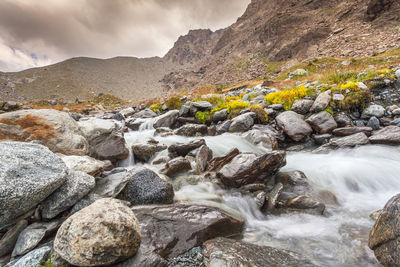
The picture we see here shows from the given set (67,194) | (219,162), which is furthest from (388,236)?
(67,194)

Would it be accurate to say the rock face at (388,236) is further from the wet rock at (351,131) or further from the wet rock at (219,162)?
the wet rock at (351,131)

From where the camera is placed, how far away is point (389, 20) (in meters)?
25.5

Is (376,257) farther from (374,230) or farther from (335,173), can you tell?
(335,173)

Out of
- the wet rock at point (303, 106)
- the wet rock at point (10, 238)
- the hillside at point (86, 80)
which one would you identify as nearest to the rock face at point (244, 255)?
the wet rock at point (10, 238)

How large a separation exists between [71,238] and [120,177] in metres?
1.80

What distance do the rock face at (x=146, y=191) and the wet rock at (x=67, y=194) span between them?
0.68 m

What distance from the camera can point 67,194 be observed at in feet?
8.60

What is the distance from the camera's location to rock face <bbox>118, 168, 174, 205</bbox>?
3.34 m

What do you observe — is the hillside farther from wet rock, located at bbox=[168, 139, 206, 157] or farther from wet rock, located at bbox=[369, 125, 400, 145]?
wet rock, located at bbox=[369, 125, 400, 145]

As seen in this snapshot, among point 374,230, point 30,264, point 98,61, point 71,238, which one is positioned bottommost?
point 374,230

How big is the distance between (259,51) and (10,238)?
6168cm

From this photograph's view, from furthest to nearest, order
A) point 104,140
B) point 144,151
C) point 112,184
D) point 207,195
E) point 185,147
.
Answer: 1. point 144,151
2. point 185,147
3. point 104,140
4. point 207,195
5. point 112,184

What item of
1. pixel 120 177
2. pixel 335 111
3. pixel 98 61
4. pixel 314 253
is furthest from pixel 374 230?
pixel 98 61

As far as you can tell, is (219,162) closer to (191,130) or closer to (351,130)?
(191,130)
